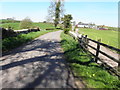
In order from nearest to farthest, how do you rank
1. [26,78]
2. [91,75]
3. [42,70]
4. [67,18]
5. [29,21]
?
[26,78]
[91,75]
[42,70]
[29,21]
[67,18]

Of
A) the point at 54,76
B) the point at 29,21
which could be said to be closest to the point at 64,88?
the point at 54,76

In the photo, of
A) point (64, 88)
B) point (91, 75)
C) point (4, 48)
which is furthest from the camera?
point (4, 48)

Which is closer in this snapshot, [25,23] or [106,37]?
[106,37]

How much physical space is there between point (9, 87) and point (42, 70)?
158 centimetres

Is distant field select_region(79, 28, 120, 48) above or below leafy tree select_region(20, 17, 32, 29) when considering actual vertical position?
below

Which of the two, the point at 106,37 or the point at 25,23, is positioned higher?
the point at 25,23

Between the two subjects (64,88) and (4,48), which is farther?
(4,48)

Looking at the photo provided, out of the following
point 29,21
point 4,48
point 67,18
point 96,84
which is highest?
point 67,18

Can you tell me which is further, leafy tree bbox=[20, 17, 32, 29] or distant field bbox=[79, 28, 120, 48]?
leafy tree bbox=[20, 17, 32, 29]

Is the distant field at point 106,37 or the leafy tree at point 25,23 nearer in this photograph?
the distant field at point 106,37

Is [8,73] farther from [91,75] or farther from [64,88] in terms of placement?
[91,75]

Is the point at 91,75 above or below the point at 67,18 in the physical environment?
below

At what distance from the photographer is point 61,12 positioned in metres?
61.5

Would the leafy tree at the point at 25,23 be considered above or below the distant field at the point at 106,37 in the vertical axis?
above
